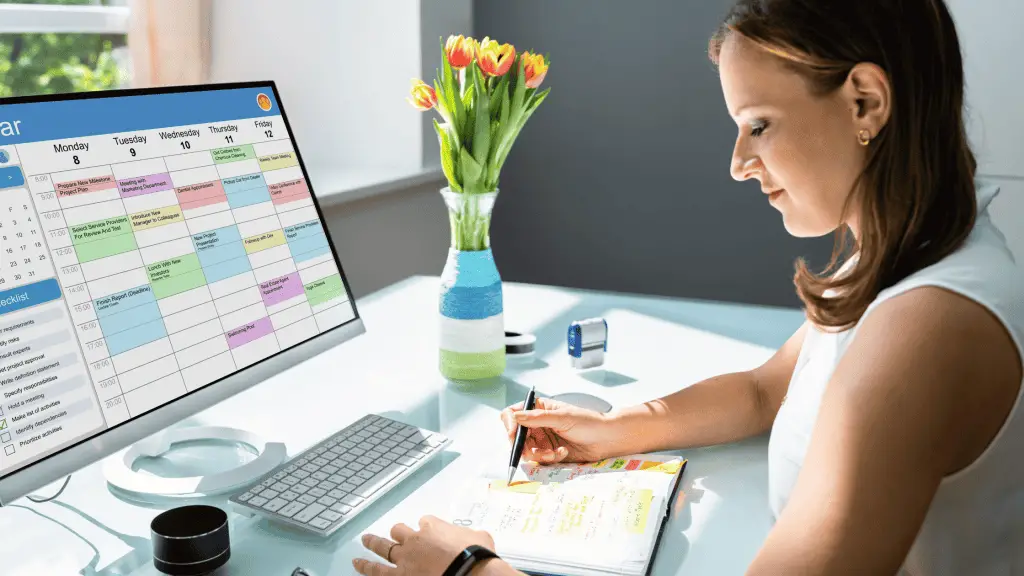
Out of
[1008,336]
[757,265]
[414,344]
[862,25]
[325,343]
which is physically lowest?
[757,265]

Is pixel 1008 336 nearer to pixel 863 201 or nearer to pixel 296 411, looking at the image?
pixel 863 201

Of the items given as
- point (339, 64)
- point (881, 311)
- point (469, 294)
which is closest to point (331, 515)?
point (469, 294)

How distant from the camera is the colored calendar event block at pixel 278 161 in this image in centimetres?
120

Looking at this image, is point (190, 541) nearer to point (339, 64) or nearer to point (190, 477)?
point (190, 477)

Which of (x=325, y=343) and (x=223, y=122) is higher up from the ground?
(x=223, y=122)

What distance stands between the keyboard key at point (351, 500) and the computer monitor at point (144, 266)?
0.20 m

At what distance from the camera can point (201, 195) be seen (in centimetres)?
111

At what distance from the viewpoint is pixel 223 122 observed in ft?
3.78

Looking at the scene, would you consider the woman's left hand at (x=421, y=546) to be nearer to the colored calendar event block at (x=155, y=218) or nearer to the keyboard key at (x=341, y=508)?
the keyboard key at (x=341, y=508)

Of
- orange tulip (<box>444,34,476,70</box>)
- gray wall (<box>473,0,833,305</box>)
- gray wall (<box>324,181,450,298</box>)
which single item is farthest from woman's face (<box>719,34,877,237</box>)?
gray wall (<box>473,0,833,305</box>)

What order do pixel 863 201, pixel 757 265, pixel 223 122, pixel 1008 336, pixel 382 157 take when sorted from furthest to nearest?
pixel 757 265 → pixel 382 157 → pixel 223 122 → pixel 863 201 → pixel 1008 336

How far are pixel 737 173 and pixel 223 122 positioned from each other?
63 centimetres

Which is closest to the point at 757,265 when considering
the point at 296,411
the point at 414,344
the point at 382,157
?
the point at 382,157

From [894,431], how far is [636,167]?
2467mm
